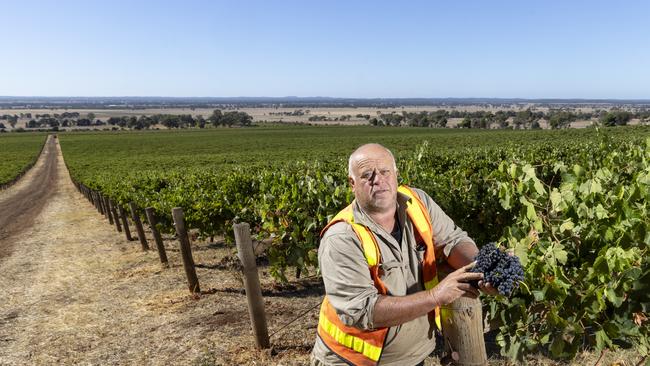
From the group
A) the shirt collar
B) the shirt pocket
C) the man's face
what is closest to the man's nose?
the man's face

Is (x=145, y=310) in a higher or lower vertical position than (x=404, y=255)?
lower

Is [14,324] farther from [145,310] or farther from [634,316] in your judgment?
[634,316]

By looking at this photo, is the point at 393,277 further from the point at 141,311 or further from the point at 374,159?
the point at 141,311

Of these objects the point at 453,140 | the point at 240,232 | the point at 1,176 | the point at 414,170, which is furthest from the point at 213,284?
the point at 453,140

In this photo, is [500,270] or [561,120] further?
[561,120]

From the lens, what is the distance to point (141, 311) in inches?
274

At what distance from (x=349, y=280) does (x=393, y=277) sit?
32 centimetres

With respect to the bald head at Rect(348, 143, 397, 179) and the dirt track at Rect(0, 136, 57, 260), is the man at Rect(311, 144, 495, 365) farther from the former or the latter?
the dirt track at Rect(0, 136, 57, 260)

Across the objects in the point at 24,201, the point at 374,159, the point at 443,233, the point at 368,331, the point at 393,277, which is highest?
the point at 374,159

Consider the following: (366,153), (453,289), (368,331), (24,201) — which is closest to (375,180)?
(366,153)

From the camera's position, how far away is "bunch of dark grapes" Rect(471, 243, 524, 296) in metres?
1.83

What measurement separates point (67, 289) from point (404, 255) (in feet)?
28.1

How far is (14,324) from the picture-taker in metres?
6.87

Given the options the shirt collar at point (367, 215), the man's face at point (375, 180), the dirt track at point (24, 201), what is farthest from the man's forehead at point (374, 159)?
the dirt track at point (24, 201)
